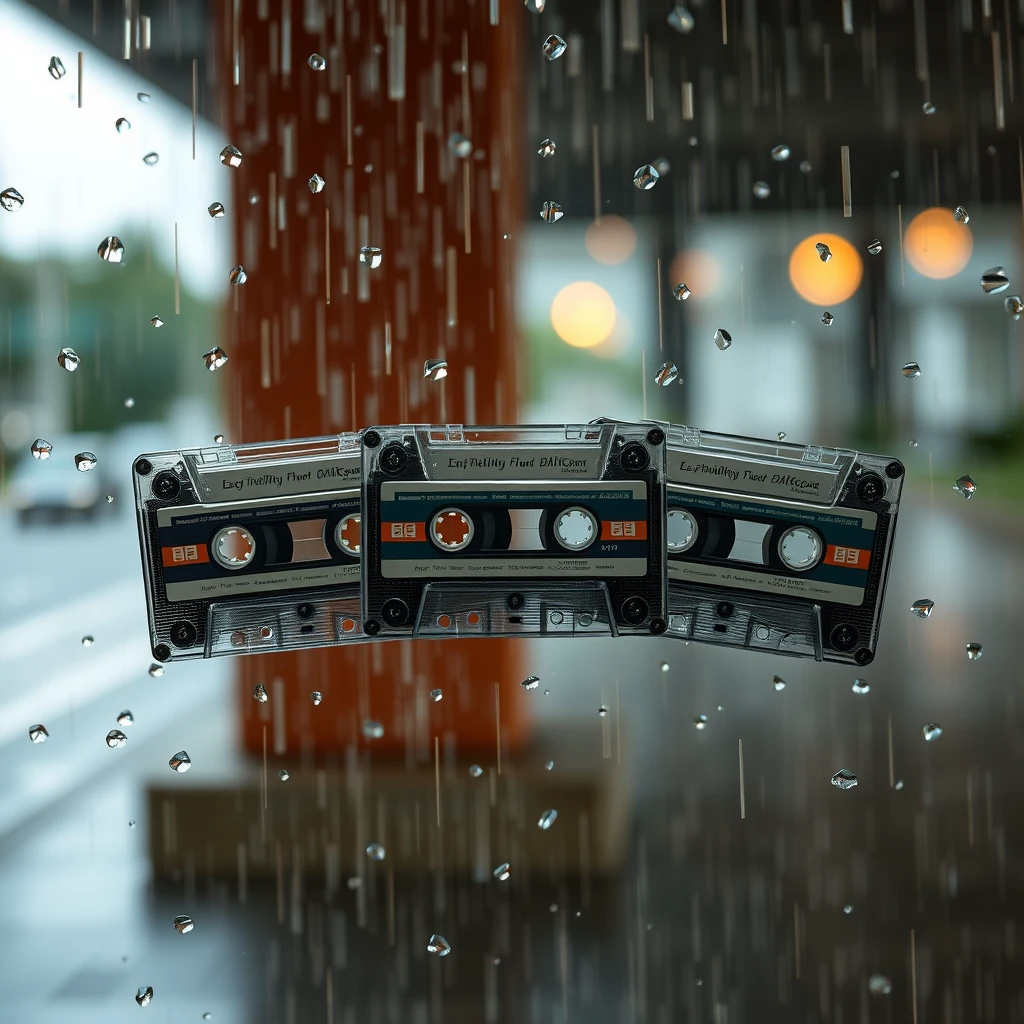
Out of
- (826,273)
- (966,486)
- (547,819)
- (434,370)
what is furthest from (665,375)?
(826,273)

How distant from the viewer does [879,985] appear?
56.2 inches

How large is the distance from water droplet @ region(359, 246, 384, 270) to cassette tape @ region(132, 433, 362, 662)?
791mm

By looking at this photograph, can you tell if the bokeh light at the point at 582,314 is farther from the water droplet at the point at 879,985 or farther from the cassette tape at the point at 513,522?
the water droplet at the point at 879,985

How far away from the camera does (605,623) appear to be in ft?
2.98

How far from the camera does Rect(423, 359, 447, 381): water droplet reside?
166 centimetres

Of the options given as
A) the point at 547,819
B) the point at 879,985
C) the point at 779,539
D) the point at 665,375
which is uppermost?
the point at 665,375

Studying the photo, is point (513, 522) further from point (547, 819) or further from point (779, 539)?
point (547, 819)

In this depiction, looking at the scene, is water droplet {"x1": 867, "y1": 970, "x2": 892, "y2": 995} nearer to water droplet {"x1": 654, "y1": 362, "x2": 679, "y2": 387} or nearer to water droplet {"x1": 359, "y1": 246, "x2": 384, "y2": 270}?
water droplet {"x1": 654, "y1": 362, "x2": 679, "y2": 387}

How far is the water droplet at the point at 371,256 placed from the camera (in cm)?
162

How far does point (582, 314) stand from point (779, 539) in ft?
2.88

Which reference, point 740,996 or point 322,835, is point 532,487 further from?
point 322,835

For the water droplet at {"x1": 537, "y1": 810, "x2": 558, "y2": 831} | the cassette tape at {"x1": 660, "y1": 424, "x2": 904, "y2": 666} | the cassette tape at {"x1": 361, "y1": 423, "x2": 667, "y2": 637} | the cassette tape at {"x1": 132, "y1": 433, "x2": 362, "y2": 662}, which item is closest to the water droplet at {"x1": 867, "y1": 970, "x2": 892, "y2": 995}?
the water droplet at {"x1": 537, "y1": 810, "x2": 558, "y2": 831}

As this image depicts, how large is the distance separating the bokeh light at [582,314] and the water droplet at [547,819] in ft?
2.49

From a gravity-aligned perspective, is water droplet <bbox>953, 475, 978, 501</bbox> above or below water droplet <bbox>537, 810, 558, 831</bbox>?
above
